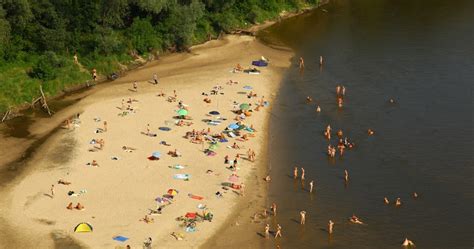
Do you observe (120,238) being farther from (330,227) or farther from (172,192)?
(330,227)

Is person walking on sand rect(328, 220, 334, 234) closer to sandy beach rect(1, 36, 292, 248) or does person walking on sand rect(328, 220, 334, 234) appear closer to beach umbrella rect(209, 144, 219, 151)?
sandy beach rect(1, 36, 292, 248)

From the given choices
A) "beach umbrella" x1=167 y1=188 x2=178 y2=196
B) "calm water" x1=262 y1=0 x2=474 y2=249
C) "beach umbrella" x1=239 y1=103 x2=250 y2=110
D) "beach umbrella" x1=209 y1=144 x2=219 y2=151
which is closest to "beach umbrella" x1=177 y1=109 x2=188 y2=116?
Answer: "beach umbrella" x1=239 y1=103 x2=250 y2=110

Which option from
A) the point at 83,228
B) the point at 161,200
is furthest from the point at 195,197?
the point at 83,228

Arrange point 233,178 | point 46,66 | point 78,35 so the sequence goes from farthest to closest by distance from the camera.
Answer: point 78,35, point 46,66, point 233,178

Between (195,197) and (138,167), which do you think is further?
(138,167)

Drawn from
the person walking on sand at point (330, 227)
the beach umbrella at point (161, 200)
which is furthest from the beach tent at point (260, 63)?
the person walking on sand at point (330, 227)

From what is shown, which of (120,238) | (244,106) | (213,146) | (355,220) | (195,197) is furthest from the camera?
(244,106)
